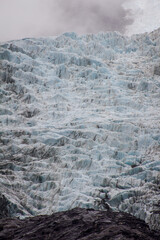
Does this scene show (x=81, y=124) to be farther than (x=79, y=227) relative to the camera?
Yes

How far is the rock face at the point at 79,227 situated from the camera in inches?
860

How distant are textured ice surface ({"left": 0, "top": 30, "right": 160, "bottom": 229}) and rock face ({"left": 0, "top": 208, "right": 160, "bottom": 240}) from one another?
605 centimetres

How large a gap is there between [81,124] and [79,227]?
25.3 m

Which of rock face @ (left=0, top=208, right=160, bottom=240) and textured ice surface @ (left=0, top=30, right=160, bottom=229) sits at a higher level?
textured ice surface @ (left=0, top=30, right=160, bottom=229)

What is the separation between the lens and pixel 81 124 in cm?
4812

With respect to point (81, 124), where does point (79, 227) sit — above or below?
below

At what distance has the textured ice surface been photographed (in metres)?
35.4

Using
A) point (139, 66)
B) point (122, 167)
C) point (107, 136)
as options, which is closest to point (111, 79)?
point (139, 66)

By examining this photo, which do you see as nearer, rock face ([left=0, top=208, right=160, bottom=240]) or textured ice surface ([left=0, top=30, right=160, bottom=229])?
rock face ([left=0, top=208, right=160, bottom=240])

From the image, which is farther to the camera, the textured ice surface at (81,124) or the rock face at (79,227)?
the textured ice surface at (81,124)

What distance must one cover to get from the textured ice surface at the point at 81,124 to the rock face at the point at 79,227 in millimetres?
6046

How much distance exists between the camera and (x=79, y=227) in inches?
939

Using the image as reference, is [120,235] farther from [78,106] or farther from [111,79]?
[111,79]

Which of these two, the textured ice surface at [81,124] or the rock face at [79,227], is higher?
the textured ice surface at [81,124]
